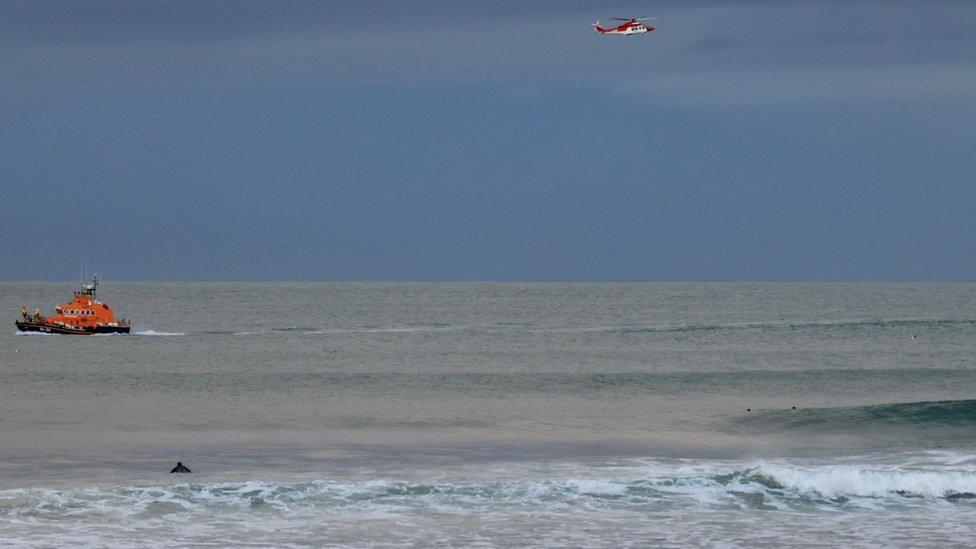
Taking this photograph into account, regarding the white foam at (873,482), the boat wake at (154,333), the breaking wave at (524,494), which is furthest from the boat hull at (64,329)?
the white foam at (873,482)

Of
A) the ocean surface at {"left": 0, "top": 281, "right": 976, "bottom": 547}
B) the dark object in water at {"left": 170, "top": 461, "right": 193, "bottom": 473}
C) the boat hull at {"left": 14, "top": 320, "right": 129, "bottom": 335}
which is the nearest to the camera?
the ocean surface at {"left": 0, "top": 281, "right": 976, "bottom": 547}

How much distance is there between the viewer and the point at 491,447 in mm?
29375

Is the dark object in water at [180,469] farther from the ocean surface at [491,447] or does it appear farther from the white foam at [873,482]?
the white foam at [873,482]

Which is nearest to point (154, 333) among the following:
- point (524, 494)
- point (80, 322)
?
point (80, 322)

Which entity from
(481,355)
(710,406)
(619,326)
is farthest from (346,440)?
(619,326)

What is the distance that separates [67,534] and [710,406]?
25143 millimetres

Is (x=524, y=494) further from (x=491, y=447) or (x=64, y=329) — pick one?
(x=64, y=329)

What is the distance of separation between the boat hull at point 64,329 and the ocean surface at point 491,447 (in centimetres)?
1531

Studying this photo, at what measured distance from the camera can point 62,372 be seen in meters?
54.0

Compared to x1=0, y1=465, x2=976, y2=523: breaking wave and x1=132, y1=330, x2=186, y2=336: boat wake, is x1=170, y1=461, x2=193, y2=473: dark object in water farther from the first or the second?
x1=132, y1=330, x2=186, y2=336: boat wake

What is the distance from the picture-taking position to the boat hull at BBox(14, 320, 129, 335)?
81.6m

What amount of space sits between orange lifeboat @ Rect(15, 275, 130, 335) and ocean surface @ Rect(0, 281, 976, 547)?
15482 millimetres

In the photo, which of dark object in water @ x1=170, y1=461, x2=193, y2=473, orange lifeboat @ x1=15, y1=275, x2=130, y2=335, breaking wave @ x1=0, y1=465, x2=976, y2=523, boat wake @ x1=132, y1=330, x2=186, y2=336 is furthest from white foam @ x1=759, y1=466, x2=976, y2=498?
boat wake @ x1=132, y1=330, x2=186, y2=336

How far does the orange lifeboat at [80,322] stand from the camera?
81.8 m
